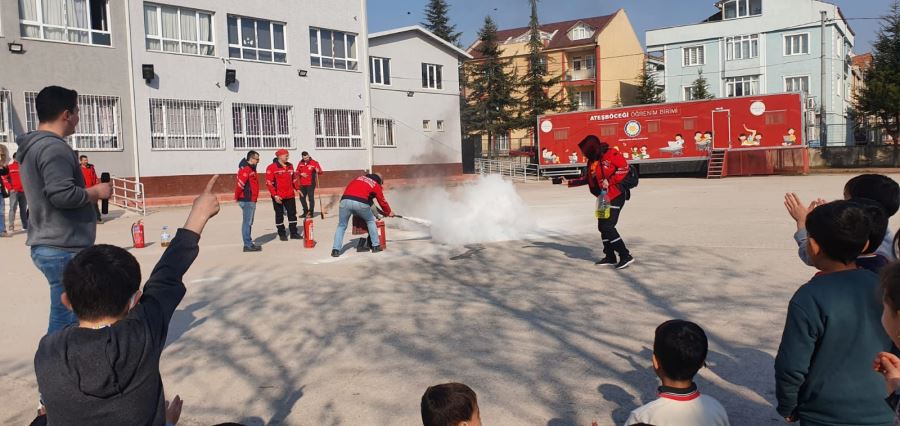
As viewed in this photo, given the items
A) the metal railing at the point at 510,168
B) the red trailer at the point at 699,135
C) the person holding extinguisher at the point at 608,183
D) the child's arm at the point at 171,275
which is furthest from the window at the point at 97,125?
the child's arm at the point at 171,275

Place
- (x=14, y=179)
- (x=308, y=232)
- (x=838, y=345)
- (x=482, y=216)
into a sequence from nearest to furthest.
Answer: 1. (x=838, y=345)
2. (x=308, y=232)
3. (x=482, y=216)
4. (x=14, y=179)

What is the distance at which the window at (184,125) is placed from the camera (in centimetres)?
2641

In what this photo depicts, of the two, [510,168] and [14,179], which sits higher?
[14,179]

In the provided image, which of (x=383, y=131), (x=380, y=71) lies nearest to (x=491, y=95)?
(x=380, y=71)

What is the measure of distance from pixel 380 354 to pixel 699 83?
50.2 m

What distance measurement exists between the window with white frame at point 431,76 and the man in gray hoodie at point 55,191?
3559cm

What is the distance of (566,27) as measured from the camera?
63969mm

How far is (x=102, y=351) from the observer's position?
8.05 feet

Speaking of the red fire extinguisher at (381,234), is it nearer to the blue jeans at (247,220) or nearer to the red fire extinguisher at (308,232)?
the red fire extinguisher at (308,232)

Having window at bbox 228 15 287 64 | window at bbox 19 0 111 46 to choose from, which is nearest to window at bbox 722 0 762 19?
window at bbox 228 15 287 64

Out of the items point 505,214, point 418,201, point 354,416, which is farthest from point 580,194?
point 354,416

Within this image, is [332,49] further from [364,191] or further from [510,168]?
[364,191]

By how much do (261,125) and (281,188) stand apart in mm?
16486

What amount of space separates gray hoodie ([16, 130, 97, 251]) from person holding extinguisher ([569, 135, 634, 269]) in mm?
6993
